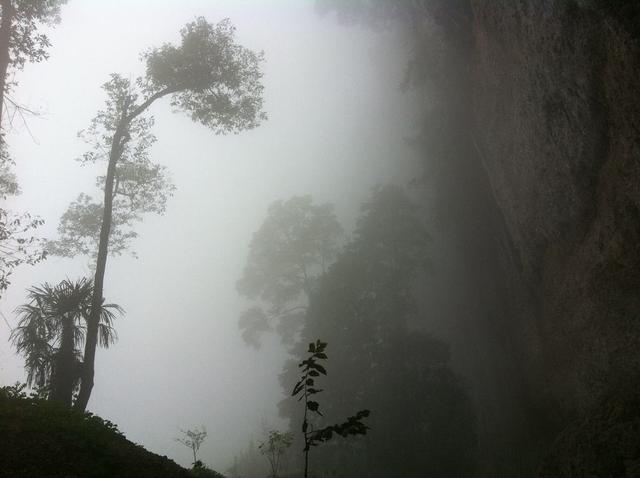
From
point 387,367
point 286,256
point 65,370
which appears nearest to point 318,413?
point 65,370

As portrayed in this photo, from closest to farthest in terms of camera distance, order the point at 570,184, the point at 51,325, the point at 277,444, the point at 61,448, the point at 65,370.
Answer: the point at 61,448 → the point at 570,184 → the point at 65,370 → the point at 51,325 → the point at 277,444

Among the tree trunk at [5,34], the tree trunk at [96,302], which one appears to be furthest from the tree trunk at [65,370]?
the tree trunk at [5,34]

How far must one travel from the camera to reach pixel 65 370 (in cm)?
1070

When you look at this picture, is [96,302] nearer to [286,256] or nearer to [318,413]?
[318,413]

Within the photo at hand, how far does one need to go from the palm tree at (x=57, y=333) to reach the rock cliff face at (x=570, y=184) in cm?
1218

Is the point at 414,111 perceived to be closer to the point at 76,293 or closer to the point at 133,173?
the point at 133,173

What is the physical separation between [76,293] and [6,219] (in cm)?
270

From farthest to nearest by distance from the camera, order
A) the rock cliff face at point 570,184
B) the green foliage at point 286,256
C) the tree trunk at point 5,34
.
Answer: the green foliage at point 286,256 → the tree trunk at point 5,34 → the rock cliff face at point 570,184

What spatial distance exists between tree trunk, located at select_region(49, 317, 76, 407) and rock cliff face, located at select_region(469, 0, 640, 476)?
39.2ft

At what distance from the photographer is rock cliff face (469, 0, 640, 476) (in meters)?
8.06

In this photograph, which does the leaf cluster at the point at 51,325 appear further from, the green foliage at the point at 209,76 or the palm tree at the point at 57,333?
the green foliage at the point at 209,76

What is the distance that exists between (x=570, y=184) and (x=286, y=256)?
16783 mm

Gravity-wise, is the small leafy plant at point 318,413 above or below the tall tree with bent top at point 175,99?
below

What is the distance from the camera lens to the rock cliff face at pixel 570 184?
806cm
